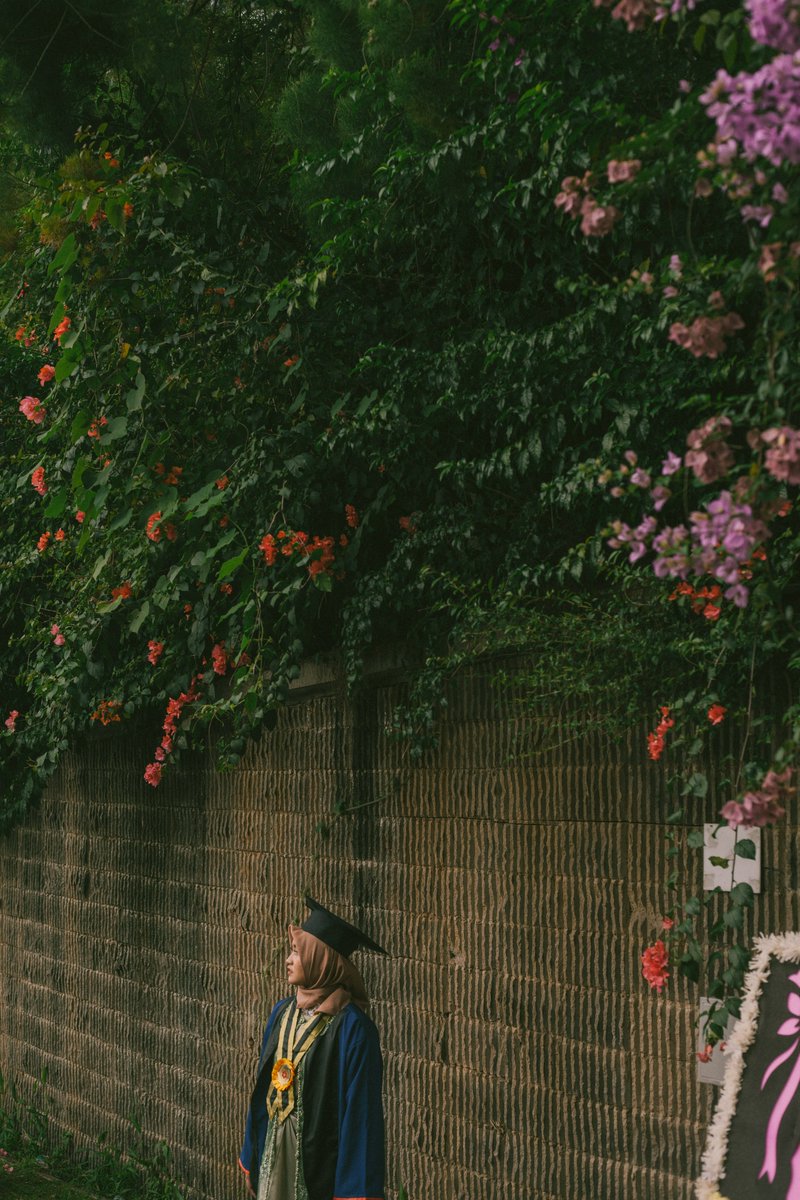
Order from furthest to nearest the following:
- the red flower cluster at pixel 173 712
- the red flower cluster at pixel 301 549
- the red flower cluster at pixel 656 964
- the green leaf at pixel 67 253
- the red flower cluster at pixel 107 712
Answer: the red flower cluster at pixel 107 712, the red flower cluster at pixel 173 712, the green leaf at pixel 67 253, the red flower cluster at pixel 301 549, the red flower cluster at pixel 656 964

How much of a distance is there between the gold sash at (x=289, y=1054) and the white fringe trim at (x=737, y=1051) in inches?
61.9

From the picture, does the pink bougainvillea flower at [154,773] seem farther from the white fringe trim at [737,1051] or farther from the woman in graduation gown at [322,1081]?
the white fringe trim at [737,1051]

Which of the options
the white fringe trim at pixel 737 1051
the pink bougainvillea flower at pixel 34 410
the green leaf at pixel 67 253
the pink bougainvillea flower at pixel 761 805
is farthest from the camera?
the pink bougainvillea flower at pixel 34 410

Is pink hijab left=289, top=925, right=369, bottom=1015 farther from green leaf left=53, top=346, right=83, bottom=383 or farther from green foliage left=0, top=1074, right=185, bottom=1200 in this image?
green foliage left=0, top=1074, right=185, bottom=1200

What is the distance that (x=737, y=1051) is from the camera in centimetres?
381

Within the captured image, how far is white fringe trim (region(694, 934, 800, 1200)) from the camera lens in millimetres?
3752

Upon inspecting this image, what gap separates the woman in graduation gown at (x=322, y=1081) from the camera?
4871mm

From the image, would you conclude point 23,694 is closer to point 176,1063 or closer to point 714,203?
point 176,1063

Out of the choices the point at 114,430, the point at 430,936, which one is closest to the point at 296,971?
the point at 430,936

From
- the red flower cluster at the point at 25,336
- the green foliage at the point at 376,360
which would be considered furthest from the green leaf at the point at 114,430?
the red flower cluster at the point at 25,336

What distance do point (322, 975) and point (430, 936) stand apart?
0.93m

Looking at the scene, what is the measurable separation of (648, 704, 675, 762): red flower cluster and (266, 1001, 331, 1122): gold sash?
147 cm

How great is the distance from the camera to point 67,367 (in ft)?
19.4

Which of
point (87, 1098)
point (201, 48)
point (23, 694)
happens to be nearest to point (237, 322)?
point (201, 48)
